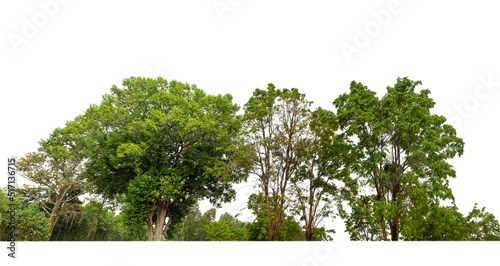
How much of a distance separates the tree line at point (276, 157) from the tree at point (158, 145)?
8 centimetres

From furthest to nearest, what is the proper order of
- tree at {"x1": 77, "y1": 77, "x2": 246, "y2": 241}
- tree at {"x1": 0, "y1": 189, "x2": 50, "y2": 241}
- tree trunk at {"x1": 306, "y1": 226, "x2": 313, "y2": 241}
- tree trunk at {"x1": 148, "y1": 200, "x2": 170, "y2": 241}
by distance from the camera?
tree at {"x1": 0, "y1": 189, "x2": 50, "y2": 241}, tree trunk at {"x1": 148, "y1": 200, "x2": 170, "y2": 241}, tree at {"x1": 77, "y1": 77, "x2": 246, "y2": 241}, tree trunk at {"x1": 306, "y1": 226, "x2": 313, "y2": 241}

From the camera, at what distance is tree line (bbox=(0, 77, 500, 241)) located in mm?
14508

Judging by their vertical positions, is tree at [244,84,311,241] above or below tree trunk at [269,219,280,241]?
above

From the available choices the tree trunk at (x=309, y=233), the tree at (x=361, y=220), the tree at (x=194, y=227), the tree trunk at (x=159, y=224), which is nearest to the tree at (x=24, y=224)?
the tree trunk at (x=159, y=224)

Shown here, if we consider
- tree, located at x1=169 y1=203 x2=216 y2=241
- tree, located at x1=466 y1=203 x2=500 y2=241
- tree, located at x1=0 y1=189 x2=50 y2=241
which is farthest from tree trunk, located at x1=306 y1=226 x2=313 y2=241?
tree, located at x1=169 y1=203 x2=216 y2=241

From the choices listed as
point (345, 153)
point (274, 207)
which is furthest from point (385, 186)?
point (274, 207)

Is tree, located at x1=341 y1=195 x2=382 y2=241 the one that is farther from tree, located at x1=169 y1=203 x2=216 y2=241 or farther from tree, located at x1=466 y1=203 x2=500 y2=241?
tree, located at x1=169 y1=203 x2=216 y2=241

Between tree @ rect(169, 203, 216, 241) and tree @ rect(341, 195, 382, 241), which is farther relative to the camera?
tree @ rect(169, 203, 216, 241)

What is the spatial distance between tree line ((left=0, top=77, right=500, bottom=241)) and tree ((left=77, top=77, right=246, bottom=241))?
0.27ft

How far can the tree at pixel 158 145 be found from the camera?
732 inches

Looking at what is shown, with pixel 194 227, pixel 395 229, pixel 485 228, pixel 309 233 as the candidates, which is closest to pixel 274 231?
pixel 309 233

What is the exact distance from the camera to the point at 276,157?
17781 mm

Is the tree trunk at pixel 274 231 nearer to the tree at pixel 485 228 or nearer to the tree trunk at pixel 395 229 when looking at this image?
the tree trunk at pixel 395 229

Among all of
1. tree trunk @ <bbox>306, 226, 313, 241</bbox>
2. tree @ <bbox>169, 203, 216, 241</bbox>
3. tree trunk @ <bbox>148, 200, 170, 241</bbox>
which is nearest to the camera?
tree trunk @ <bbox>306, 226, 313, 241</bbox>
